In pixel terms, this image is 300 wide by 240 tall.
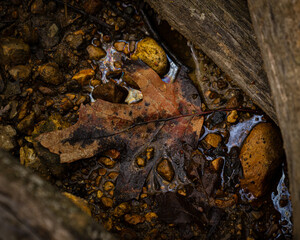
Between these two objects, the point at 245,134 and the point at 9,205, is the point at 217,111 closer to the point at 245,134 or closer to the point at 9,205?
the point at 245,134

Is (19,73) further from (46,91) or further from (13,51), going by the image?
(46,91)

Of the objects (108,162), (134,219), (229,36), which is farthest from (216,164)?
(229,36)

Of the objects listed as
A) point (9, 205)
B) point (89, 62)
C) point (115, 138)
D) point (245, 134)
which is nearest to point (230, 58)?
point (245, 134)

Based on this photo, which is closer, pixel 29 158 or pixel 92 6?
pixel 29 158

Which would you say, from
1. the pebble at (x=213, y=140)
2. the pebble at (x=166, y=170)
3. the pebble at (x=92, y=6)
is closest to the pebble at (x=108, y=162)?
the pebble at (x=166, y=170)

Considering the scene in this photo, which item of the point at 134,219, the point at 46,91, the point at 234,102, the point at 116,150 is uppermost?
the point at 234,102

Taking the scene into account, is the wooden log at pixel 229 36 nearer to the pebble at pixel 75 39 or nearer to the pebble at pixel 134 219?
the pebble at pixel 75 39
